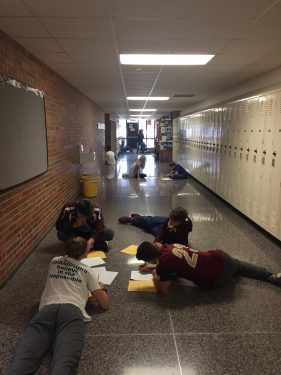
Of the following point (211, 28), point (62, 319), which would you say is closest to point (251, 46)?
point (211, 28)

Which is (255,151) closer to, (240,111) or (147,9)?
(240,111)

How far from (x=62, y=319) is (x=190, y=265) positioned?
1.19 metres

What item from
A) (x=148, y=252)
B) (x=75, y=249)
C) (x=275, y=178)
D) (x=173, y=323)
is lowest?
(x=173, y=323)

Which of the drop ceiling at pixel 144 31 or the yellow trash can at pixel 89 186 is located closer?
the drop ceiling at pixel 144 31

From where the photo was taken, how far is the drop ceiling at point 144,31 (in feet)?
8.14

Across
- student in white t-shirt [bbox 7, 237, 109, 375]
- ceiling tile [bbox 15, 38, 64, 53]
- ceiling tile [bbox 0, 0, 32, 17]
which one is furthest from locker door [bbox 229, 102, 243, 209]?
ceiling tile [bbox 0, 0, 32, 17]

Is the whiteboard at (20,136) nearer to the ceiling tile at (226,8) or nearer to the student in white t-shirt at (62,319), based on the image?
the student in white t-shirt at (62,319)

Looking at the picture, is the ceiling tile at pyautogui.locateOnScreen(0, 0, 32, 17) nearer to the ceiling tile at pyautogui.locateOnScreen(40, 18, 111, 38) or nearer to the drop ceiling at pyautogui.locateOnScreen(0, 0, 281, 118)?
the drop ceiling at pyautogui.locateOnScreen(0, 0, 281, 118)

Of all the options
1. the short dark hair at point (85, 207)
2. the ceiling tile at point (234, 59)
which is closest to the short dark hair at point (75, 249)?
the short dark hair at point (85, 207)

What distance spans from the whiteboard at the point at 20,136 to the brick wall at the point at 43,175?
0.15 m

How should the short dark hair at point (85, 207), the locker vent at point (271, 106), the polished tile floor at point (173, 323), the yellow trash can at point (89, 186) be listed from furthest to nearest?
the yellow trash can at point (89, 186)
the locker vent at point (271, 106)
the short dark hair at point (85, 207)
the polished tile floor at point (173, 323)

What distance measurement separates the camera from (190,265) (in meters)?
2.77

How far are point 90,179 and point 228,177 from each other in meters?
3.00

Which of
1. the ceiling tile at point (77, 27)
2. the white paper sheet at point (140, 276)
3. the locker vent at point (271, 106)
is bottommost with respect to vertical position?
the white paper sheet at point (140, 276)
